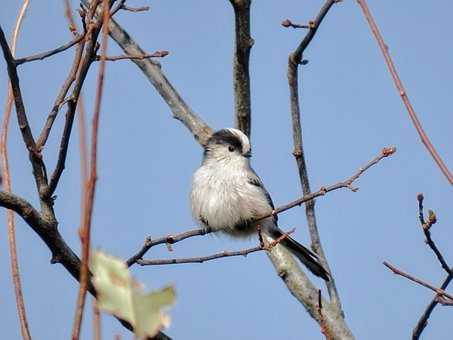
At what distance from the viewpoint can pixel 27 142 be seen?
229 centimetres

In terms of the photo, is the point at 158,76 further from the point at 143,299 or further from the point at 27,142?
the point at 143,299

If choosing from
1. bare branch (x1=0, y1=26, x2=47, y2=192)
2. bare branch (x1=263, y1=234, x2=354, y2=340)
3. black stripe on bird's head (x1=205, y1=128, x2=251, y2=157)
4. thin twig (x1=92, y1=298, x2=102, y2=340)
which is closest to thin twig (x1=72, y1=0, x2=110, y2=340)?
thin twig (x1=92, y1=298, x2=102, y2=340)

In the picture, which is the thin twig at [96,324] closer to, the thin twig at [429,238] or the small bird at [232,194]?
the thin twig at [429,238]

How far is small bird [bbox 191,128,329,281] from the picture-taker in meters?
4.80

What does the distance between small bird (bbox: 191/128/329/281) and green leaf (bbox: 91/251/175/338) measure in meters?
3.79

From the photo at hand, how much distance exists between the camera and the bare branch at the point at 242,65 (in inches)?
150

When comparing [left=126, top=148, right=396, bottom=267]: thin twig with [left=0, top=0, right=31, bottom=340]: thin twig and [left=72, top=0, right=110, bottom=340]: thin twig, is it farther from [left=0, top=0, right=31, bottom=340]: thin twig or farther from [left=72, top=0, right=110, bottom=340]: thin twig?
[left=72, top=0, right=110, bottom=340]: thin twig

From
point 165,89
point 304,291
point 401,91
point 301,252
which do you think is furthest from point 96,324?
point 165,89

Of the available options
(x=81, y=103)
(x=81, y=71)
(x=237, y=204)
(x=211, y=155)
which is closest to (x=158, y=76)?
(x=211, y=155)

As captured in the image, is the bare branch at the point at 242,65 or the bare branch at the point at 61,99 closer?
the bare branch at the point at 61,99

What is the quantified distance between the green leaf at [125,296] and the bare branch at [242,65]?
3126 millimetres

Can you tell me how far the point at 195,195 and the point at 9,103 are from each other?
9.29ft

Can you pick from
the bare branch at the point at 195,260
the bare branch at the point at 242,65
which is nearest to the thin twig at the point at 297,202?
the bare branch at the point at 195,260

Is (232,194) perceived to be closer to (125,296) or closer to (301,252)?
(301,252)
